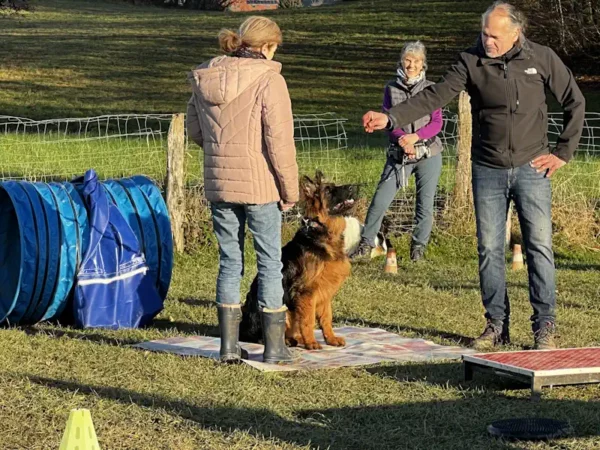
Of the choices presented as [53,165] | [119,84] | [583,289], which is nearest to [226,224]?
[583,289]

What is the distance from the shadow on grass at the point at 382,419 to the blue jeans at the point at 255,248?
985mm

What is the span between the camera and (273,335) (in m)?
6.68

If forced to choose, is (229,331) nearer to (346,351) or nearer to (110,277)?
(346,351)

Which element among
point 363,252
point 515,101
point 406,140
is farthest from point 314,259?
point 363,252

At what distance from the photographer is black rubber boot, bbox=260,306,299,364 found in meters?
6.67

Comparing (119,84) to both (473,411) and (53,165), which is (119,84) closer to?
(53,165)

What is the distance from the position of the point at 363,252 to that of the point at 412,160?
106cm

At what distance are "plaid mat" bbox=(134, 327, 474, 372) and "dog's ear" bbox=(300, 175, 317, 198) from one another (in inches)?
38.4

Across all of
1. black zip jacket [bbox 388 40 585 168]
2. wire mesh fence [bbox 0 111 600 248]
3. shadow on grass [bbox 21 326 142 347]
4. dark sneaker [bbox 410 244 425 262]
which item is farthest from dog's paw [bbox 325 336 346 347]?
wire mesh fence [bbox 0 111 600 248]

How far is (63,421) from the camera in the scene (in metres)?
5.35

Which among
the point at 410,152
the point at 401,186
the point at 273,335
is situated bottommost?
the point at 273,335

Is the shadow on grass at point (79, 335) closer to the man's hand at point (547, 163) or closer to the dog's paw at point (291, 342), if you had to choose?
the dog's paw at point (291, 342)

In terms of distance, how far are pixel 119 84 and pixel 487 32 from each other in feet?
82.1

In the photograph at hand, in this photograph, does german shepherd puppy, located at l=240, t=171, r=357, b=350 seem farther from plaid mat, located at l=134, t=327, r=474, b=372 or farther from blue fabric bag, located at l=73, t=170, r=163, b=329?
blue fabric bag, located at l=73, t=170, r=163, b=329
